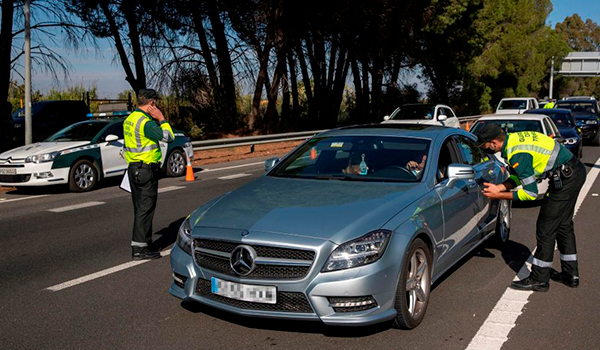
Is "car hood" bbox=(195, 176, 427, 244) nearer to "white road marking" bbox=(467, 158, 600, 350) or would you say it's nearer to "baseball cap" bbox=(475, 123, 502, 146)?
"baseball cap" bbox=(475, 123, 502, 146)

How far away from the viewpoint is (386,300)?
4.44 metres

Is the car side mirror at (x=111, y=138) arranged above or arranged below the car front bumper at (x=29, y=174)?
above

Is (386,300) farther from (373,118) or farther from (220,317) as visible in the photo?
(373,118)

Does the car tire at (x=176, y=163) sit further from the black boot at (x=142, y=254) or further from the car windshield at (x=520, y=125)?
the black boot at (x=142, y=254)

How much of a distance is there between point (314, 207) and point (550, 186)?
2347 millimetres

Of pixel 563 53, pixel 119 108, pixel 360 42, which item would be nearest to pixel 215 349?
pixel 119 108

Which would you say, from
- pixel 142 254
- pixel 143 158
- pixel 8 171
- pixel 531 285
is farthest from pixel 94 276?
pixel 8 171

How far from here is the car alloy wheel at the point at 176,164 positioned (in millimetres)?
15562

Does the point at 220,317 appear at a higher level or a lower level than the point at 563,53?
lower

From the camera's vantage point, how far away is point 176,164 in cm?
1580

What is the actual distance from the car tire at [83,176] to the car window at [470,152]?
8656mm

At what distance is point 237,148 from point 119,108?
19.1 feet

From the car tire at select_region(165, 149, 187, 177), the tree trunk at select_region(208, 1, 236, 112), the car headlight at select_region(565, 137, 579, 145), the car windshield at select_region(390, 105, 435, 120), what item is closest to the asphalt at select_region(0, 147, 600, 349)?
the car tire at select_region(165, 149, 187, 177)

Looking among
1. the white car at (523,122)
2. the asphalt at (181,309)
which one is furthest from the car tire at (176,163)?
the white car at (523,122)
